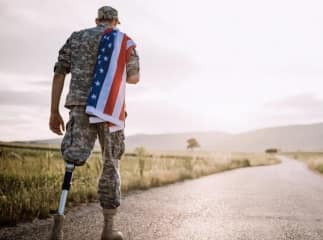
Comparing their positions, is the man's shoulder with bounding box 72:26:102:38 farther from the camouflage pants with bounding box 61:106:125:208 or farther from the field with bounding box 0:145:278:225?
the field with bounding box 0:145:278:225

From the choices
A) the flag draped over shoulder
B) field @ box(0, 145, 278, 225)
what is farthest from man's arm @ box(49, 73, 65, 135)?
field @ box(0, 145, 278, 225)

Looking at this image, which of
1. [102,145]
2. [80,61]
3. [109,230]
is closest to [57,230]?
[109,230]

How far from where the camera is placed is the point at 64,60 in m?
3.44

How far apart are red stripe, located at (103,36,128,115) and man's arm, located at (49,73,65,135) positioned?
45 centimetres

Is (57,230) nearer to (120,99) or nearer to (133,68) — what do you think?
(120,99)

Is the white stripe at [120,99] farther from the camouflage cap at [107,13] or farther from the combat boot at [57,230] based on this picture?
the combat boot at [57,230]

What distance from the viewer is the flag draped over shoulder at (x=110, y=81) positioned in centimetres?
326

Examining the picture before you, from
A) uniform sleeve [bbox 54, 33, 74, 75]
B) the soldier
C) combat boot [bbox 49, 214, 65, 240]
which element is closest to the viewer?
combat boot [bbox 49, 214, 65, 240]

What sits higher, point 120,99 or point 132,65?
point 132,65

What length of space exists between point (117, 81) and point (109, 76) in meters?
0.08

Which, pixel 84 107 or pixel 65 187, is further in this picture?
pixel 84 107

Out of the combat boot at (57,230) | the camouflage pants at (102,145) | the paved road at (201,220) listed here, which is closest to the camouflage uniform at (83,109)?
the camouflage pants at (102,145)

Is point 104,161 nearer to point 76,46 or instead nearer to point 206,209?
point 76,46

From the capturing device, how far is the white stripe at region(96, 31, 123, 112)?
3262 mm
